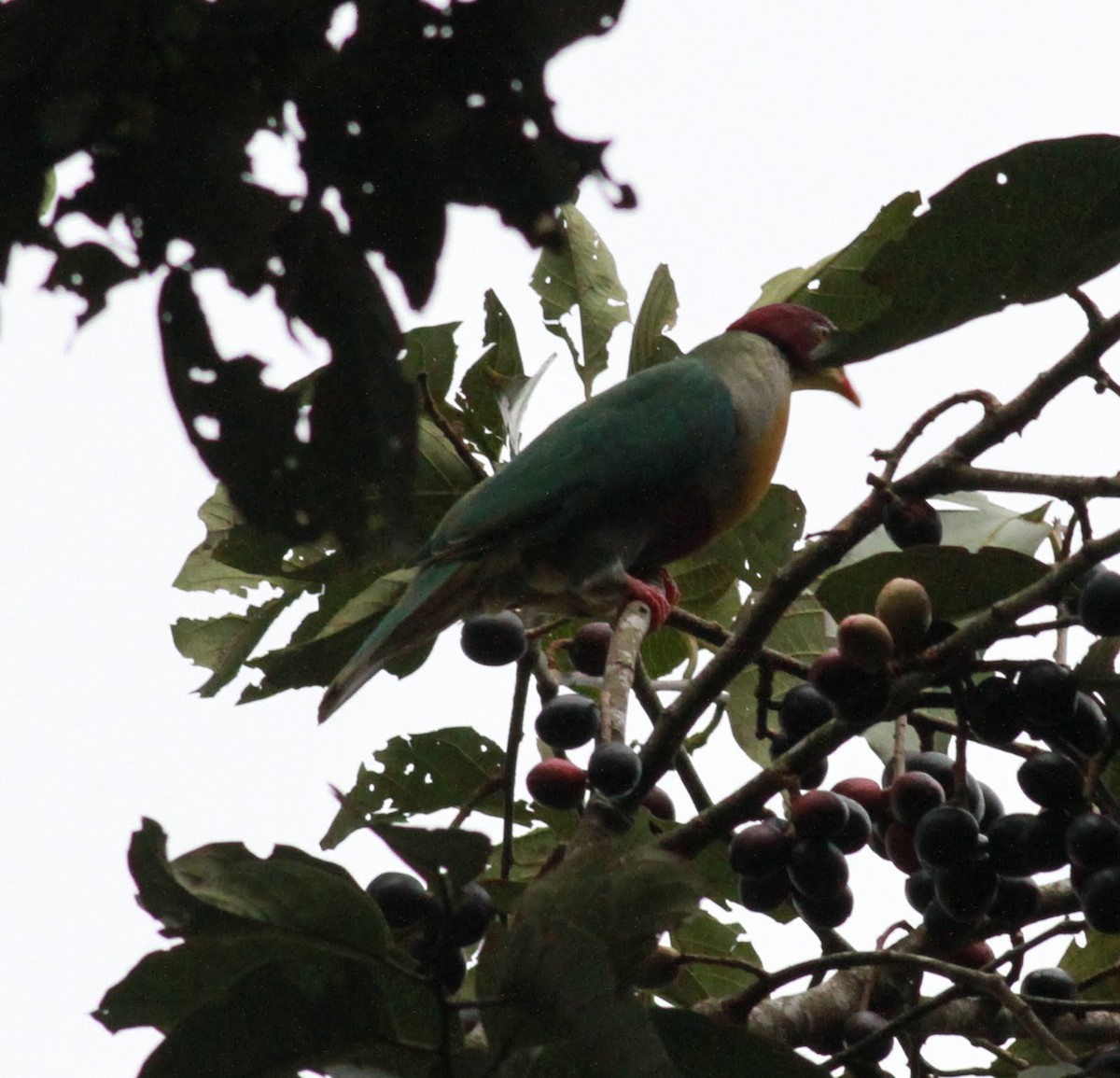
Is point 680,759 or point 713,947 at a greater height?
point 680,759

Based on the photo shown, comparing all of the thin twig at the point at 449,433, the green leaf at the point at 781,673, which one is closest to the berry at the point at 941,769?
the green leaf at the point at 781,673

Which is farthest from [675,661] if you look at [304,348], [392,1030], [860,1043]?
[304,348]

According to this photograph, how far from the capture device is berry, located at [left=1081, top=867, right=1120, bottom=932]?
5.32 feet

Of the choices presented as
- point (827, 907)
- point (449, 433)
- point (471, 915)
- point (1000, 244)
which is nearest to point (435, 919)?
point (471, 915)

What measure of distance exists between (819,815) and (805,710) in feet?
0.56

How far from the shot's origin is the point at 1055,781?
1681 mm

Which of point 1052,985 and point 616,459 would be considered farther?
point 616,459

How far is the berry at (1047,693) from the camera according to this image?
63.7 inches

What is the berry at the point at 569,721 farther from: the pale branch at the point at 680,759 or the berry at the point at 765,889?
the berry at the point at 765,889

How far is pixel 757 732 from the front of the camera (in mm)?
1938

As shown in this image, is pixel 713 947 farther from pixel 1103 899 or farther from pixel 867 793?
pixel 1103 899

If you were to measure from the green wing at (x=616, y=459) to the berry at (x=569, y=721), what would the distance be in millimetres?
703

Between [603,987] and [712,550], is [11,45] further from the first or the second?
[712,550]

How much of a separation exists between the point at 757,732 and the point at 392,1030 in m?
0.74
